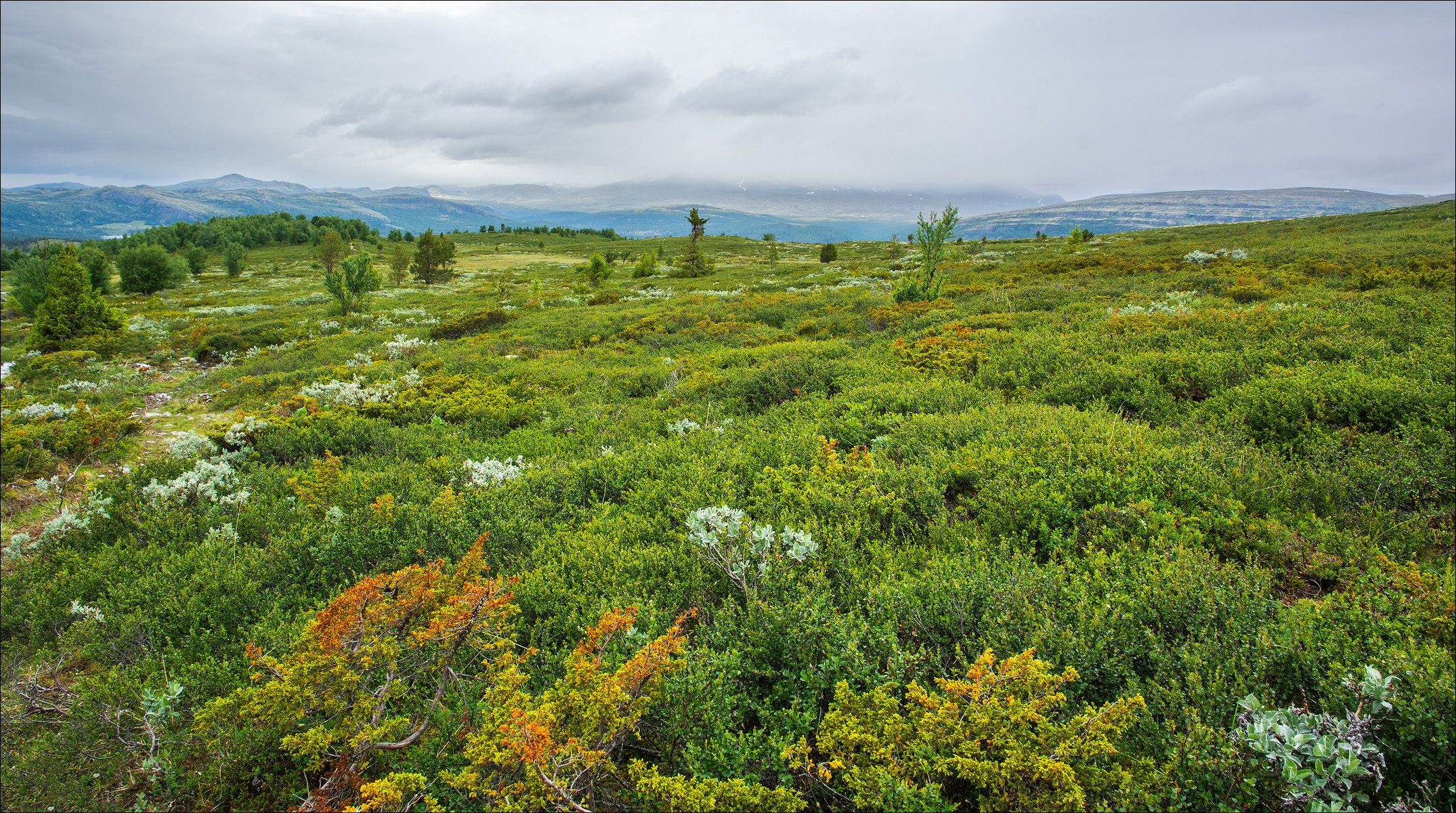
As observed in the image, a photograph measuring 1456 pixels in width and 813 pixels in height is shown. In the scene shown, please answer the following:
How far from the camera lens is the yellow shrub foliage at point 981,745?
2.32 m

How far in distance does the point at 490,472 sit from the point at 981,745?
5.97 m

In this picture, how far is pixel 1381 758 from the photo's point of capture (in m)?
2.14

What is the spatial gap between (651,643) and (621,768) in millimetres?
653

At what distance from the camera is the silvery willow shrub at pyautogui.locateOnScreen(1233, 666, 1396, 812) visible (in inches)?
Result: 82.5

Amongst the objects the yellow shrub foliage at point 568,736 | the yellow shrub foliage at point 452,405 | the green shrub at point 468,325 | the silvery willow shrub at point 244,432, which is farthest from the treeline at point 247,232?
the yellow shrub foliage at point 568,736

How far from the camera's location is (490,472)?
6680mm

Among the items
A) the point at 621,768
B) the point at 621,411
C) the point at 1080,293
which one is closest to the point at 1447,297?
the point at 1080,293

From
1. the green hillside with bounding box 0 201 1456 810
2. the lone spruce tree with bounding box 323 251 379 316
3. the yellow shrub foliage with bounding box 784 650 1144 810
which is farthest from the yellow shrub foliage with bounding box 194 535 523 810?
the lone spruce tree with bounding box 323 251 379 316

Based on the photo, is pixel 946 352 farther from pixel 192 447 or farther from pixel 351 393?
pixel 192 447

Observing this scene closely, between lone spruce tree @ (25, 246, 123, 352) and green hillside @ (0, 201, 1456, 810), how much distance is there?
13.4 meters

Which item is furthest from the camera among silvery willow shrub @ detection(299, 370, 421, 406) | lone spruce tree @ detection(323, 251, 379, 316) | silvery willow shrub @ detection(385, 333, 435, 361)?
lone spruce tree @ detection(323, 251, 379, 316)

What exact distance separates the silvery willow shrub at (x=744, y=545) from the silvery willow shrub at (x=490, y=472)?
327 cm

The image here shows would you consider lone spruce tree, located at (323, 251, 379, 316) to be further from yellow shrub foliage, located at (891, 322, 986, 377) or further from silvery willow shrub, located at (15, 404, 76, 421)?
yellow shrub foliage, located at (891, 322, 986, 377)

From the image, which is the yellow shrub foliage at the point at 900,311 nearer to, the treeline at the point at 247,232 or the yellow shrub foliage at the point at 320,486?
the yellow shrub foliage at the point at 320,486
